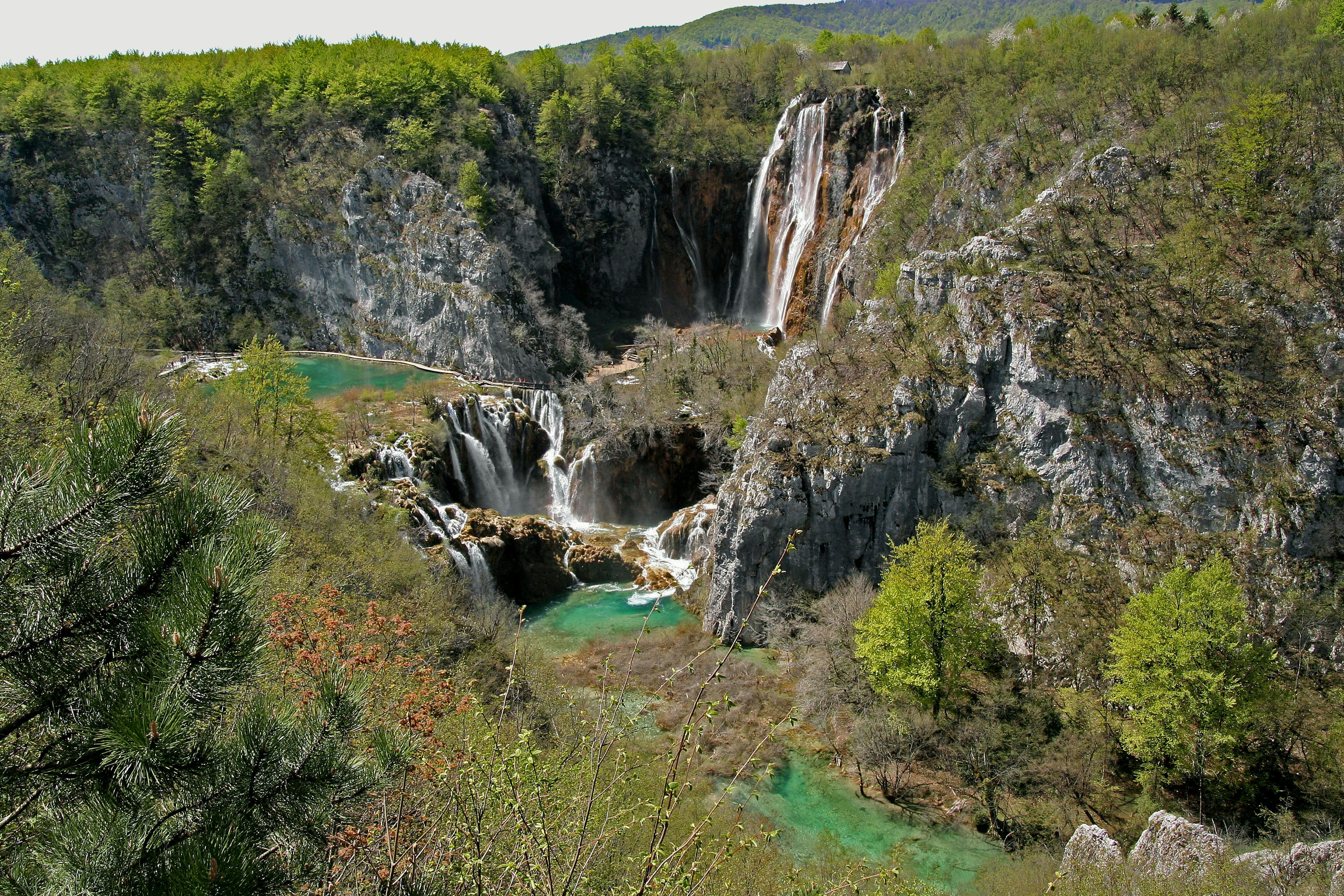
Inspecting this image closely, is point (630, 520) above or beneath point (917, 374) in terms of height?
beneath

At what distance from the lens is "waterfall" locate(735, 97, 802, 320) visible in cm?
5391

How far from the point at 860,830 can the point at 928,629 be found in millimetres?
5678

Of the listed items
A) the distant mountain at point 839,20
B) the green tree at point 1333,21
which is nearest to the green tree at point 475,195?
the green tree at point 1333,21

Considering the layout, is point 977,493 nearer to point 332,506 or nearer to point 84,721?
point 332,506

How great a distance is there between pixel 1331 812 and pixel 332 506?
1111 inches

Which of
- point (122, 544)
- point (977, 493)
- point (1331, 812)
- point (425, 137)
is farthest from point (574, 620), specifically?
point (425, 137)

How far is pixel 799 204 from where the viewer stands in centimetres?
5097

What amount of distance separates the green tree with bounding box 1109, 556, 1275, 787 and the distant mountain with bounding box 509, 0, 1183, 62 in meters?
150

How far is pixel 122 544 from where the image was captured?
3.96 m

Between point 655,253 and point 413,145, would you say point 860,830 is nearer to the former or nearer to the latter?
point 655,253

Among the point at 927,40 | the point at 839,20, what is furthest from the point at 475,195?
the point at 839,20

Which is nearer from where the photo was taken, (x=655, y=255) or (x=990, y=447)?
(x=990, y=447)

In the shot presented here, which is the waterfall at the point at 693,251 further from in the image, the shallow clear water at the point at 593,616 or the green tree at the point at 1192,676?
the green tree at the point at 1192,676

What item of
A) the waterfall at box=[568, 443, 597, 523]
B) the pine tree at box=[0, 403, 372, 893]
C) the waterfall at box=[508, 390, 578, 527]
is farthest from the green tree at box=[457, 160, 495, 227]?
the pine tree at box=[0, 403, 372, 893]
